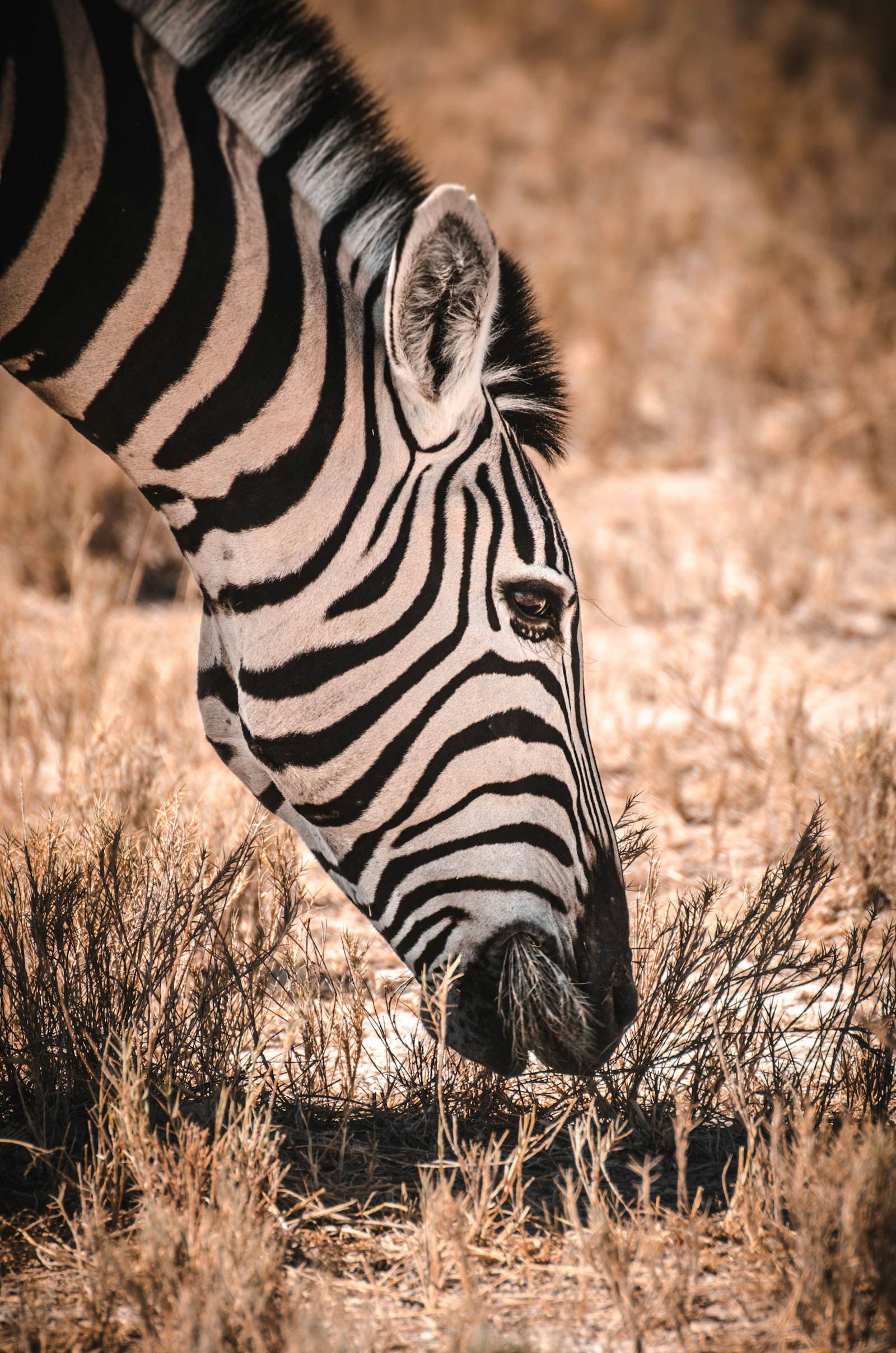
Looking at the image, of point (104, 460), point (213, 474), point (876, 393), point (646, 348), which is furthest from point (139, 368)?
point (646, 348)

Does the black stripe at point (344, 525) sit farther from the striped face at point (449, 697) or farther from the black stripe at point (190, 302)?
the black stripe at point (190, 302)

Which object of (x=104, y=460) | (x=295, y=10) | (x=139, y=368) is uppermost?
(x=104, y=460)

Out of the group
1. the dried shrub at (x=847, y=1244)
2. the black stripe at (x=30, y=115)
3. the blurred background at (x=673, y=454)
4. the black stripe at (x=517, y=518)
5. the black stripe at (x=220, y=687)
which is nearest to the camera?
the dried shrub at (x=847, y=1244)

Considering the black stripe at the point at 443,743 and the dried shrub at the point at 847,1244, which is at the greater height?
the black stripe at the point at 443,743

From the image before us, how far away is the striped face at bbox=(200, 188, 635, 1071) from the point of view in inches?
78.5

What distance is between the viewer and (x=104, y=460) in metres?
→ 7.07

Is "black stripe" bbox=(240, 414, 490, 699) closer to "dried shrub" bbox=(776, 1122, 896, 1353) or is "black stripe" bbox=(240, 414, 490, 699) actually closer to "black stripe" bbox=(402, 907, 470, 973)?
"black stripe" bbox=(402, 907, 470, 973)

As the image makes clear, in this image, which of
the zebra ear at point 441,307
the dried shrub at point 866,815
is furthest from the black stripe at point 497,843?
the dried shrub at point 866,815

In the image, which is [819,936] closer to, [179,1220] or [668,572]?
[179,1220]

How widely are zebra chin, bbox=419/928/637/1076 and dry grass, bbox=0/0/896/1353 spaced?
108mm

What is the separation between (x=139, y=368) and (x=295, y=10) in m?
0.86

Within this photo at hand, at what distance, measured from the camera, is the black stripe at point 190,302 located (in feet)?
6.53

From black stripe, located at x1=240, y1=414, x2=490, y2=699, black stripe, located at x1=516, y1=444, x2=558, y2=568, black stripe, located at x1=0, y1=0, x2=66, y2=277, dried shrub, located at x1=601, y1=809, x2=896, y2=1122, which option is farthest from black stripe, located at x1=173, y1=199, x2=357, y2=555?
dried shrub, located at x1=601, y1=809, x2=896, y2=1122

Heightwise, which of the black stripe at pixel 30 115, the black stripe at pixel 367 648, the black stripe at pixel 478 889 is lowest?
the black stripe at pixel 478 889
